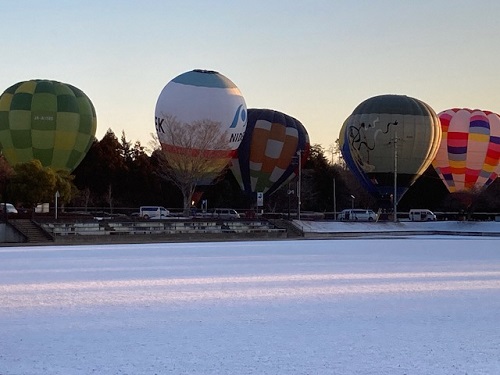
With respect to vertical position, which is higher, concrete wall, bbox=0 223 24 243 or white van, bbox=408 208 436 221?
white van, bbox=408 208 436 221

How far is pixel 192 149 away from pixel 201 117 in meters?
2.10

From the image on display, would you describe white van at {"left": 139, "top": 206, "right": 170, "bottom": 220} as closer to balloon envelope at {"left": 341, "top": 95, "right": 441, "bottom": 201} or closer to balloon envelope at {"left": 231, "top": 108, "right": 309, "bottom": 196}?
balloon envelope at {"left": 231, "top": 108, "right": 309, "bottom": 196}

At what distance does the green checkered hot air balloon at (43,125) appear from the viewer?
53.3m

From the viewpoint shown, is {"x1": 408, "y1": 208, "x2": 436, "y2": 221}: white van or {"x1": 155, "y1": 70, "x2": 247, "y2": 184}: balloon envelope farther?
{"x1": 408, "y1": 208, "x2": 436, "y2": 221}: white van

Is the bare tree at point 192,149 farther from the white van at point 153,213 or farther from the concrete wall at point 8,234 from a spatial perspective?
the concrete wall at point 8,234

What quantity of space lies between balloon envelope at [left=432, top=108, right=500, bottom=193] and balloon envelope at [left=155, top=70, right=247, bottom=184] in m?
15.4

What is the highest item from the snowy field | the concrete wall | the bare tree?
the bare tree

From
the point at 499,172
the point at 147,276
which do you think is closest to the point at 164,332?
the point at 147,276

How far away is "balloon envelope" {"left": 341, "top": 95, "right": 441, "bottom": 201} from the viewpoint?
5556 cm

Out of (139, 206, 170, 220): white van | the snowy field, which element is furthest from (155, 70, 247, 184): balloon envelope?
the snowy field

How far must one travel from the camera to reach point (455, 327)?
11797 millimetres

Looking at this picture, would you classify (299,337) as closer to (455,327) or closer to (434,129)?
(455,327)

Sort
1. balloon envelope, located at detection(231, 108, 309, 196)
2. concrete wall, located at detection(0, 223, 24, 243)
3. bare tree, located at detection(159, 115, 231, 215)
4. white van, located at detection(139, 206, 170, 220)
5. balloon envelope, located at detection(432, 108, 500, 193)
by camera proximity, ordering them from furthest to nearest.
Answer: balloon envelope, located at detection(432, 108, 500, 193) → balloon envelope, located at detection(231, 108, 309, 196) → bare tree, located at detection(159, 115, 231, 215) → white van, located at detection(139, 206, 170, 220) → concrete wall, located at detection(0, 223, 24, 243)

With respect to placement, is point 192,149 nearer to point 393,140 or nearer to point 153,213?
point 153,213
